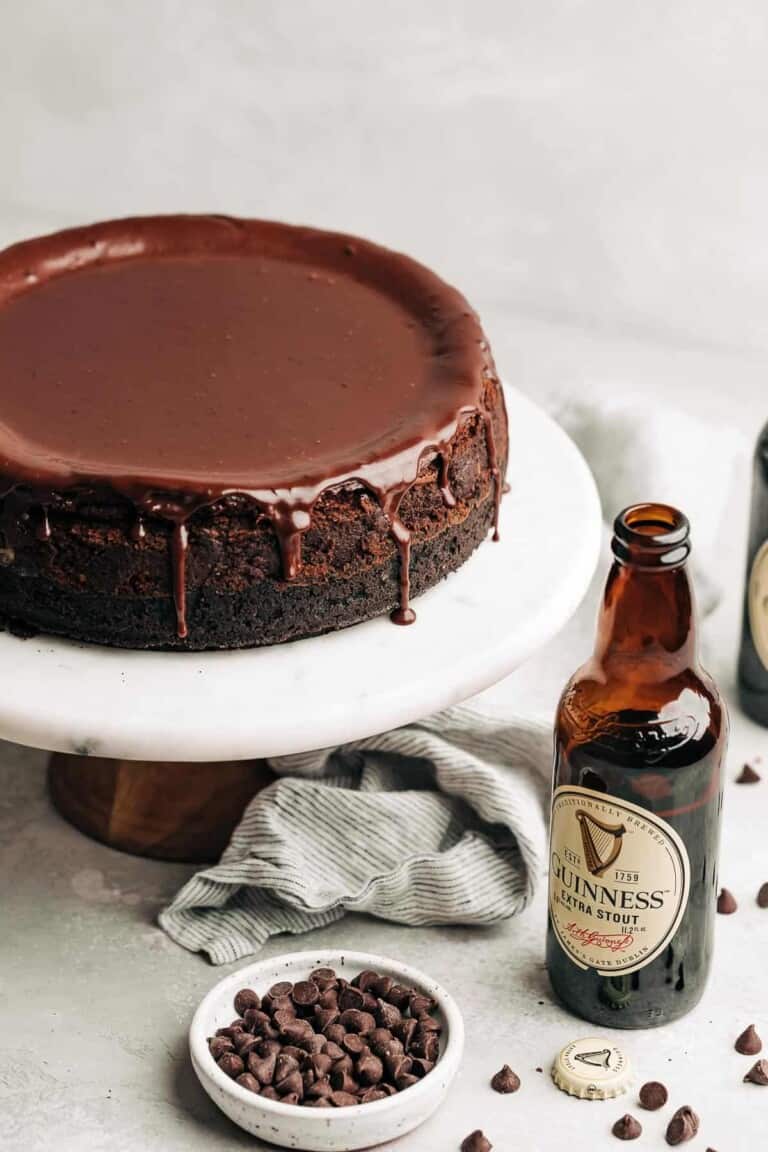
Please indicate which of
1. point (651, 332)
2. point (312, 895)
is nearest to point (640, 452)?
point (651, 332)

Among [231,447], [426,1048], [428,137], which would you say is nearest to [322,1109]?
[426,1048]

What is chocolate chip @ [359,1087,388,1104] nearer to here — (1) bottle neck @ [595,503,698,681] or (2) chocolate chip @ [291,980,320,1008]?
(2) chocolate chip @ [291,980,320,1008]

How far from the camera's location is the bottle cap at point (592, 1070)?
1.87 m

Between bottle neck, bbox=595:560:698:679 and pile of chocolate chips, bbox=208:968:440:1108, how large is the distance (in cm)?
40

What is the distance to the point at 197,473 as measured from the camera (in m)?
1.90

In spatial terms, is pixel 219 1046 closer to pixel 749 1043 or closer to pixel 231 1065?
pixel 231 1065

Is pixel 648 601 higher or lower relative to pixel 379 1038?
higher

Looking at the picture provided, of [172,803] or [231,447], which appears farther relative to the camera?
[172,803]

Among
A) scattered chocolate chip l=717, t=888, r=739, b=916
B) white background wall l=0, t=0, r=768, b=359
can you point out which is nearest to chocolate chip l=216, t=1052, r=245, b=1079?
scattered chocolate chip l=717, t=888, r=739, b=916

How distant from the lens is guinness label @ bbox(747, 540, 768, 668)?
2.35 metres

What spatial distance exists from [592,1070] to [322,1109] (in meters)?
0.29

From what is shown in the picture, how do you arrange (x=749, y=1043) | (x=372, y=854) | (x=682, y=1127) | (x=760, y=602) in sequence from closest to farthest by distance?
(x=682, y=1127) < (x=749, y=1043) < (x=372, y=854) < (x=760, y=602)

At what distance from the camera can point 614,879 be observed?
6.03 ft

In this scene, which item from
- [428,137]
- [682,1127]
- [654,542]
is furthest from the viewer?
[428,137]
